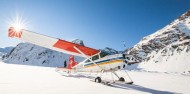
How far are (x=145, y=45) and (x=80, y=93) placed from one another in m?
190

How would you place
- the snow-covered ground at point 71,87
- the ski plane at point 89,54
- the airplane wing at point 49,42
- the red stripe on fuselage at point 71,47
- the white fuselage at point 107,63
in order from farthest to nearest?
the red stripe on fuselage at point 71,47
the airplane wing at point 49,42
the ski plane at point 89,54
the white fuselage at point 107,63
the snow-covered ground at point 71,87

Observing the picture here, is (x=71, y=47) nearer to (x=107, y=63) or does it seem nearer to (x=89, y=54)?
(x=89, y=54)

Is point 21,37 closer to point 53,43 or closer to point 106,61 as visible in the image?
point 53,43

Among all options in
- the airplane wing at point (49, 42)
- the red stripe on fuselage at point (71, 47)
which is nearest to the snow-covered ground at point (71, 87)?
the red stripe on fuselage at point (71, 47)

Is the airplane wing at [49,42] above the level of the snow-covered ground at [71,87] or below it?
above

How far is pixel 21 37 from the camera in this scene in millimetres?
12422

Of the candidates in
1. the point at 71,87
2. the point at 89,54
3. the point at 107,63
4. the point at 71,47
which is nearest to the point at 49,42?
the point at 71,47

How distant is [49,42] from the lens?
1311cm

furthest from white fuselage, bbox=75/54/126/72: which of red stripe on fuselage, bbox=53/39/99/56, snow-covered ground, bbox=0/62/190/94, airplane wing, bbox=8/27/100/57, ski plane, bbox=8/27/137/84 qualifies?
snow-covered ground, bbox=0/62/190/94

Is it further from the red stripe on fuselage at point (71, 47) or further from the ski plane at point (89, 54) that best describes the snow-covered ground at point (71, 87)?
the red stripe on fuselage at point (71, 47)

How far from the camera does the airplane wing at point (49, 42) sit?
488 inches

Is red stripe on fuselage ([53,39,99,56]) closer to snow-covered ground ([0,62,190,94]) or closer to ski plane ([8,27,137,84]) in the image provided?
ski plane ([8,27,137,84])

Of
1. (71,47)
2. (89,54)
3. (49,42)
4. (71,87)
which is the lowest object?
(71,87)

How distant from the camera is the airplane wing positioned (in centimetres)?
1238
